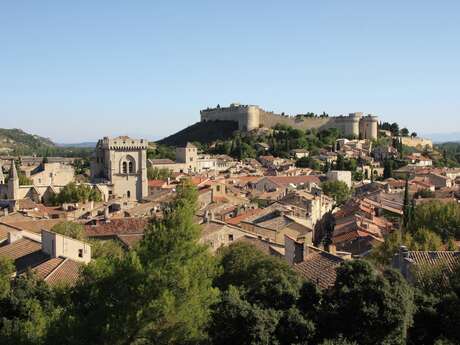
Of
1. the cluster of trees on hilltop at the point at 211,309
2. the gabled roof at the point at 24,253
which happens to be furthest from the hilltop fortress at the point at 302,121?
the cluster of trees on hilltop at the point at 211,309

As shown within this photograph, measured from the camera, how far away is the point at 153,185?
6388 centimetres

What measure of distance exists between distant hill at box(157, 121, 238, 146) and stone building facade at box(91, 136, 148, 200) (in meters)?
80.8

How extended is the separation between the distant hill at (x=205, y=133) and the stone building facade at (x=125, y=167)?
80.8 metres

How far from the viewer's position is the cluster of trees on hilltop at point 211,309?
15445 mm

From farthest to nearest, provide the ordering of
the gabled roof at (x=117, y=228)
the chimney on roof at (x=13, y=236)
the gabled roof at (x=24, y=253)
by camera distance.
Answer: the gabled roof at (x=117, y=228) < the chimney on roof at (x=13, y=236) < the gabled roof at (x=24, y=253)

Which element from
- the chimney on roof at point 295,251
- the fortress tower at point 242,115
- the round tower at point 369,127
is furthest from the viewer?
the fortress tower at point 242,115

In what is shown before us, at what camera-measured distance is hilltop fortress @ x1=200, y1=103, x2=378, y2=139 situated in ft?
449

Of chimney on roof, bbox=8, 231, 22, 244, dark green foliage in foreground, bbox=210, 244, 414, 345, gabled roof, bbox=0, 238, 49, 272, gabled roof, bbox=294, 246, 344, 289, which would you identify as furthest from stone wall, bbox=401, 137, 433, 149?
dark green foliage in foreground, bbox=210, 244, 414, 345

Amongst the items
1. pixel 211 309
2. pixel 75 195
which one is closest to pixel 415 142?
pixel 75 195

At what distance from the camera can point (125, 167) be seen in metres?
57.3

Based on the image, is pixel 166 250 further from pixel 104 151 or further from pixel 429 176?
pixel 429 176

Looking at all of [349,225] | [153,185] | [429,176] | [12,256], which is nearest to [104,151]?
[153,185]

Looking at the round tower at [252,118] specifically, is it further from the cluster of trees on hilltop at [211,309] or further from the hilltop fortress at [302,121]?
the cluster of trees on hilltop at [211,309]

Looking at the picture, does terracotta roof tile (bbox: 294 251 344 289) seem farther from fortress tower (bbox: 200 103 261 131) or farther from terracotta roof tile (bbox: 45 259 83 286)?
fortress tower (bbox: 200 103 261 131)
